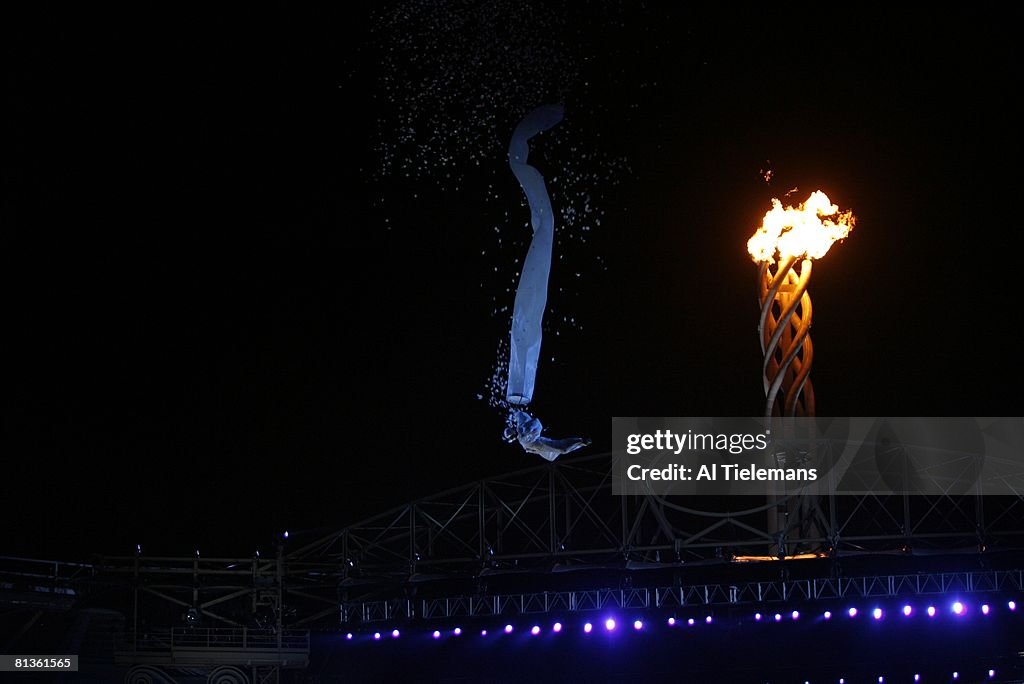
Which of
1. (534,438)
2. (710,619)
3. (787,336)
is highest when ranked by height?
(787,336)

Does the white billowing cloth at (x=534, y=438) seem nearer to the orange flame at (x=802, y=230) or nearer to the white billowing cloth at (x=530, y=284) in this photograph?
the white billowing cloth at (x=530, y=284)

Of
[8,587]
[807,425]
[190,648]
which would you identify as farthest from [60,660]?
[807,425]

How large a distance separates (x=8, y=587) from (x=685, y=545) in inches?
635

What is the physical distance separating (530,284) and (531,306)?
32 cm

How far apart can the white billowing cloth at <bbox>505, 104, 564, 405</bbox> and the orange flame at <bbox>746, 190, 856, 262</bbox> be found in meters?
13.2

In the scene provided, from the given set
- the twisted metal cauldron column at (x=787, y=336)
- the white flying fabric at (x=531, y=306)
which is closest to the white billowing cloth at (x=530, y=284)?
the white flying fabric at (x=531, y=306)

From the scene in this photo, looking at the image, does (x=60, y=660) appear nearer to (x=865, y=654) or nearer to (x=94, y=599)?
(x=94, y=599)

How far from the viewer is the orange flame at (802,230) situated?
27.7 metres

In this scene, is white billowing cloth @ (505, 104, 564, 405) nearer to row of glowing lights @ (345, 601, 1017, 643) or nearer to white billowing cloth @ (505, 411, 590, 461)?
white billowing cloth @ (505, 411, 590, 461)

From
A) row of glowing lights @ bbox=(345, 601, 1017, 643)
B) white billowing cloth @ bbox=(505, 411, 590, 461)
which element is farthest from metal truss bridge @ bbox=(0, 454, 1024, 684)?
white billowing cloth @ bbox=(505, 411, 590, 461)

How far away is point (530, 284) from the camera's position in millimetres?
14438

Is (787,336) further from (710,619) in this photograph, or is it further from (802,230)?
(710,619)

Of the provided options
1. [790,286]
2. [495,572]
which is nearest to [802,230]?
[790,286]

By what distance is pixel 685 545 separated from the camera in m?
32.0
